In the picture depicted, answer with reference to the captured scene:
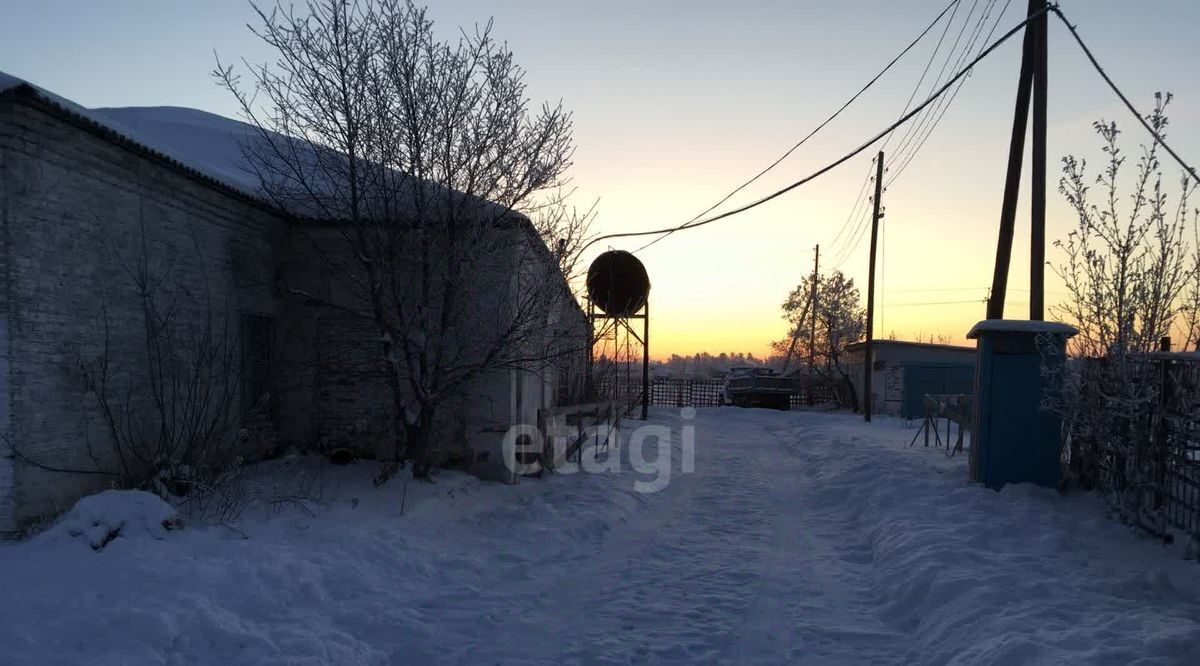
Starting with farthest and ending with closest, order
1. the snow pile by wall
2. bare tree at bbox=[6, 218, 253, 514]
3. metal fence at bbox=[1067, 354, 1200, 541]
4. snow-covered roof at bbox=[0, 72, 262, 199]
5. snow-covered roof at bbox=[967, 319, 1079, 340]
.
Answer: snow-covered roof at bbox=[967, 319, 1079, 340], bare tree at bbox=[6, 218, 253, 514], snow-covered roof at bbox=[0, 72, 262, 199], metal fence at bbox=[1067, 354, 1200, 541], the snow pile by wall

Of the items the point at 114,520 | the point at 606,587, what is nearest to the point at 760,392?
the point at 606,587

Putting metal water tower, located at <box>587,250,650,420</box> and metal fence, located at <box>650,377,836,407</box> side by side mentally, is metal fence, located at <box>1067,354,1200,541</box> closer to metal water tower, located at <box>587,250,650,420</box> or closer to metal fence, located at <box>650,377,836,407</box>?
metal water tower, located at <box>587,250,650,420</box>

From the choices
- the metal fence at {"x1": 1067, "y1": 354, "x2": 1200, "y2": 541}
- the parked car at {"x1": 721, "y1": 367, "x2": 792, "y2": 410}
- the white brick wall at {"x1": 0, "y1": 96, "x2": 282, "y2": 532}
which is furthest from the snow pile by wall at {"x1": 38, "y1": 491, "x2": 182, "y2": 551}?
the parked car at {"x1": 721, "y1": 367, "x2": 792, "y2": 410}

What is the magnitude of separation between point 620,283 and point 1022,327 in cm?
1121

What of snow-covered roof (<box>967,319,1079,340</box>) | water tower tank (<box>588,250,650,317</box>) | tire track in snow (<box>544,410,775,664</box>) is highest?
water tower tank (<box>588,250,650,317</box>)

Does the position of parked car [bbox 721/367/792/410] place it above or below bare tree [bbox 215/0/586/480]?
below

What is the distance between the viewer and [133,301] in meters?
7.05

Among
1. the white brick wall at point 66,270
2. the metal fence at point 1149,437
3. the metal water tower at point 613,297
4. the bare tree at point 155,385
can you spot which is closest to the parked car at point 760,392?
the metal water tower at point 613,297

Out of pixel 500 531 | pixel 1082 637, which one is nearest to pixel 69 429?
pixel 500 531

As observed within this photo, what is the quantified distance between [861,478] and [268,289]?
8845 mm

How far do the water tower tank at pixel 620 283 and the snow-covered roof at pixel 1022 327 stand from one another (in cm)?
1045

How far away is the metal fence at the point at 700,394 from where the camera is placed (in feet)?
108

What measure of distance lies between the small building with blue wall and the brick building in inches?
717

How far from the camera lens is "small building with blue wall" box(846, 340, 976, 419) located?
24.8 m
